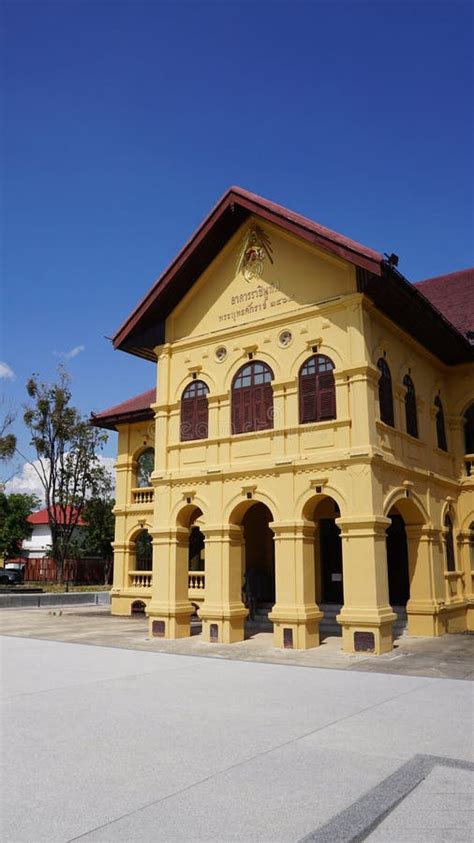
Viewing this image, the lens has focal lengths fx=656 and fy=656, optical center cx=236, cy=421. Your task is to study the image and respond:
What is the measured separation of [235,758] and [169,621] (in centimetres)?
1049

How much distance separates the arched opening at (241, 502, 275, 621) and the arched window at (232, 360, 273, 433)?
167 inches

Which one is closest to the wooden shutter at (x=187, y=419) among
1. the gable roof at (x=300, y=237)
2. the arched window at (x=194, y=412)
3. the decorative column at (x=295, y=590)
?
the arched window at (x=194, y=412)

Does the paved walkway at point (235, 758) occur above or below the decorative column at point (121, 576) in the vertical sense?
below

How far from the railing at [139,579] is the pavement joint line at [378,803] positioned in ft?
60.3

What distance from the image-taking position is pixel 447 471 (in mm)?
19047

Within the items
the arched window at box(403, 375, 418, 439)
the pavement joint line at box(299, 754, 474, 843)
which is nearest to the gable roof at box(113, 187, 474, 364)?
the arched window at box(403, 375, 418, 439)

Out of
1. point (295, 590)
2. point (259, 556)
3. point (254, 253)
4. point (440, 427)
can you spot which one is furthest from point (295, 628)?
point (254, 253)

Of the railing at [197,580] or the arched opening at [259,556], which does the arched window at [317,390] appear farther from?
the railing at [197,580]

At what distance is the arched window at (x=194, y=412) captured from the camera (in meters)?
17.2

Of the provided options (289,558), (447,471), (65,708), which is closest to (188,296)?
(289,558)

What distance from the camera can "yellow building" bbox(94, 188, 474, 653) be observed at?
47.4ft

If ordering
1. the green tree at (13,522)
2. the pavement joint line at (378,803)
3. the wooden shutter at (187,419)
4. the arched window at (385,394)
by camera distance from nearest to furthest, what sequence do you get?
the pavement joint line at (378,803) → the arched window at (385,394) → the wooden shutter at (187,419) → the green tree at (13,522)

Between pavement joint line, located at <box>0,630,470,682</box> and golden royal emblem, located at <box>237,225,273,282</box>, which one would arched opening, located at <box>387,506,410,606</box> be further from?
golden royal emblem, located at <box>237,225,273,282</box>

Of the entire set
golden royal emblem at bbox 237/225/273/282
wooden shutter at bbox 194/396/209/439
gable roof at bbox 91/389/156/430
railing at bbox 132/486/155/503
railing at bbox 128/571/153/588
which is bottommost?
railing at bbox 128/571/153/588
